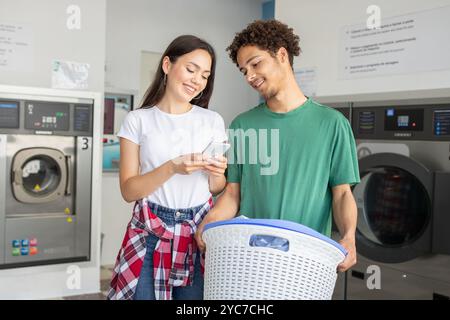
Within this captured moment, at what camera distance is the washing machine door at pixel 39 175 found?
11.6 feet

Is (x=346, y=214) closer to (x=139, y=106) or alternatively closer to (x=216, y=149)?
(x=216, y=149)

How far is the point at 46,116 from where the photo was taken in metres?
3.63

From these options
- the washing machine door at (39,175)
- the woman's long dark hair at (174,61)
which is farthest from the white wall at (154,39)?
the woman's long dark hair at (174,61)

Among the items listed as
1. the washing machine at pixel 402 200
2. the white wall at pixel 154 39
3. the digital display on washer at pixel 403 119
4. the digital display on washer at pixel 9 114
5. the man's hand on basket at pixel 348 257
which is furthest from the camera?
the white wall at pixel 154 39

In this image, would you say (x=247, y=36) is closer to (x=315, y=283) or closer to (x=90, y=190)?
(x=315, y=283)

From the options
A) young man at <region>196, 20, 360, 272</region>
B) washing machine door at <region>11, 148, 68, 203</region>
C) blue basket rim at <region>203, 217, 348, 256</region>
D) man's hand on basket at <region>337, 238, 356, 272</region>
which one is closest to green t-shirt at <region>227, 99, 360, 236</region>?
young man at <region>196, 20, 360, 272</region>

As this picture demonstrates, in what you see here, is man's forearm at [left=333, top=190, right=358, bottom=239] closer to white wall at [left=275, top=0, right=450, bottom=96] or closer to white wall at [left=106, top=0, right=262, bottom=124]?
white wall at [left=275, top=0, right=450, bottom=96]

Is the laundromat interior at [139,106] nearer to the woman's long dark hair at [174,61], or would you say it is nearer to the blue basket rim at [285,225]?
the woman's long dark hair at [174,61]

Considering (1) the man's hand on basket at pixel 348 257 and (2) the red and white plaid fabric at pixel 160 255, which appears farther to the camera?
(2) the red and white plaid fabric at pixel 160 255

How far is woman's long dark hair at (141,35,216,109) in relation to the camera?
1.69m

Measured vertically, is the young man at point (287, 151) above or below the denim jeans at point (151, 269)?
above

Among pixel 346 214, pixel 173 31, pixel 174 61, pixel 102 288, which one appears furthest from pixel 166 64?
pixel 173 31

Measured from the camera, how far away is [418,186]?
2609 millimetres

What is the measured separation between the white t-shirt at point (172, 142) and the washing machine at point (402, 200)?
1316mm
